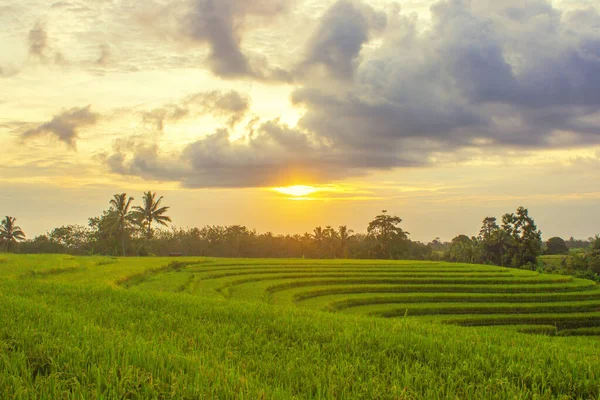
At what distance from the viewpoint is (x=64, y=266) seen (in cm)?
1995

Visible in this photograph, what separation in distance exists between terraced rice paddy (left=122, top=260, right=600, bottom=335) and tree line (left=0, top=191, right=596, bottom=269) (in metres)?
20.0

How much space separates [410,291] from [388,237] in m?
31.1

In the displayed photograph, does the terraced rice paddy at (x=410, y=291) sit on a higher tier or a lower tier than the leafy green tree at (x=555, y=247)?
lower

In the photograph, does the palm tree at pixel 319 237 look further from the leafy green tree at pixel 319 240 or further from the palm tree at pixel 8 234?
the palm tree at pixel 8 234

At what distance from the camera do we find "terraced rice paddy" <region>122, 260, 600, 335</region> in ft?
60.2

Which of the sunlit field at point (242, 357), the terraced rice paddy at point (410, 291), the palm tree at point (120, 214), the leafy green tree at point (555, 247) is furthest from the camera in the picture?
the leafy green tree at point (555, 247)

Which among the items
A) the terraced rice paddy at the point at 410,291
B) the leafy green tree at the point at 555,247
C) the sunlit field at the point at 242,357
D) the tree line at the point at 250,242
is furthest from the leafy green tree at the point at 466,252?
the sunlit field at the point at 242,357

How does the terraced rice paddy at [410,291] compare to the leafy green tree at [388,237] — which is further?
the leafy green tree at [388,237]

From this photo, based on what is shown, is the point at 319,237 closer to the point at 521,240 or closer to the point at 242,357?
the point at 521,240

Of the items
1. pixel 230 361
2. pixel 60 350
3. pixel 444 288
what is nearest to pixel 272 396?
pixel 230 361

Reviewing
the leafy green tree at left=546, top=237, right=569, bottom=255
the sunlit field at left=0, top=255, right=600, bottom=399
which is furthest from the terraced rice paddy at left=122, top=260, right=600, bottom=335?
the leafy green tree at left=546, top=237, right=569, bottom=255

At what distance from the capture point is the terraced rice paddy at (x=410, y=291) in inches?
723

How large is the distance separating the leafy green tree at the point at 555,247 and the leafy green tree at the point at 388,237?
1457 inches

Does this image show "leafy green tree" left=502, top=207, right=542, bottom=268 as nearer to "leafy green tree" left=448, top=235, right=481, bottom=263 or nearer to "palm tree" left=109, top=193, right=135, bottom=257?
"leafy green tree" left=448, top=235, right=481, bottom=263
